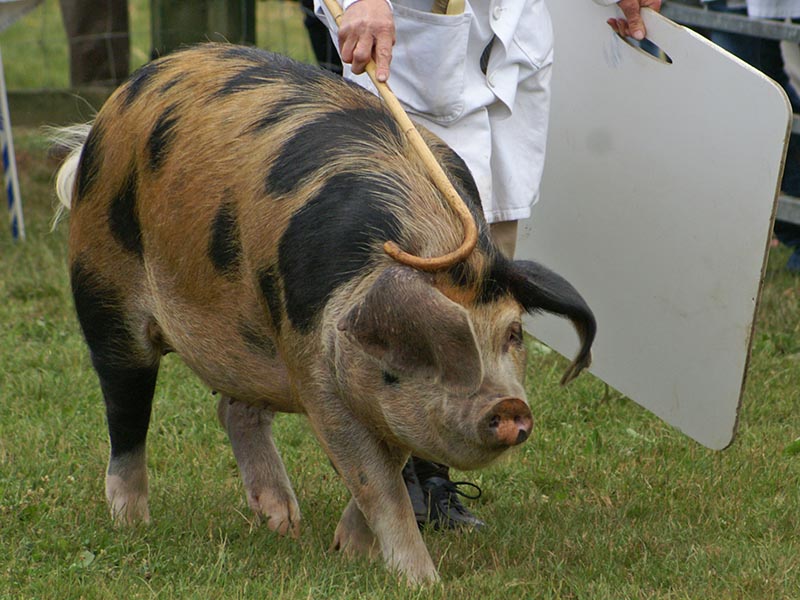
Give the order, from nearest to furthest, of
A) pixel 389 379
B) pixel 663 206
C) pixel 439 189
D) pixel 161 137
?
pixel 389 379
pixel 439 189
pixel 161 137
pixel 663 206

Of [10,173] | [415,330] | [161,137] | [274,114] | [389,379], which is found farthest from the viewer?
[10,173]

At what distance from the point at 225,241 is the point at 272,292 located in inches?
7.9

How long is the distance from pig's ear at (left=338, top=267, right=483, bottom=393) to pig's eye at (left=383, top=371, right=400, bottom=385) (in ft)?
0.22

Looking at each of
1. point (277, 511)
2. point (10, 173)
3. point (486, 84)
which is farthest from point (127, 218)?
point (10, 173)

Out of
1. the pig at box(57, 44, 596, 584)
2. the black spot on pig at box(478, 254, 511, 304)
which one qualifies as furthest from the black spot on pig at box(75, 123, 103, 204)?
the black spot on pig at box(478, 254, 511, 304)

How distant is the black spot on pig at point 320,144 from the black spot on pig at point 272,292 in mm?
191

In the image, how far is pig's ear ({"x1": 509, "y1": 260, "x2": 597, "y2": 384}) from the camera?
9.80ft

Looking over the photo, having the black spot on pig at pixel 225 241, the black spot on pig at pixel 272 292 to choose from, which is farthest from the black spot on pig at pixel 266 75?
the black spot on pig at pixel 272 292

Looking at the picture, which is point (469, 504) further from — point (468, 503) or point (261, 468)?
point (261, 468)

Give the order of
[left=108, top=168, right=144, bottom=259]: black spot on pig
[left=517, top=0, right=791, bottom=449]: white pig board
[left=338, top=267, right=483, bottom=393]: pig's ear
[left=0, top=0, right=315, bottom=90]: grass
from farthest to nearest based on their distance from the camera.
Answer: [left=0, top=0, right=315, bottom=90]: grass < [left=517, top=0, right=791, bottom=449]: white pig board < [left=108, top=168, right=144, bottom=259]: black spot on pig < [left=338, top=267, right=483, bottom=393]: pig's ear

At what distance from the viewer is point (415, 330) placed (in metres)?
2.73

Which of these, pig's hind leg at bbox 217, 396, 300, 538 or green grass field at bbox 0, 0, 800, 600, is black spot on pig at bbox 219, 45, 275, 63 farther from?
green grass field at bbox 0, 0, 800, 600

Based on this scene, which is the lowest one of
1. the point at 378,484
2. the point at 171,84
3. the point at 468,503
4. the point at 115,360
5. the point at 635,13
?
the point at 468,503

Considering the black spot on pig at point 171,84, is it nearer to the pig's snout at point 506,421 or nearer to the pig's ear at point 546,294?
the pig's ear at point 546,294
